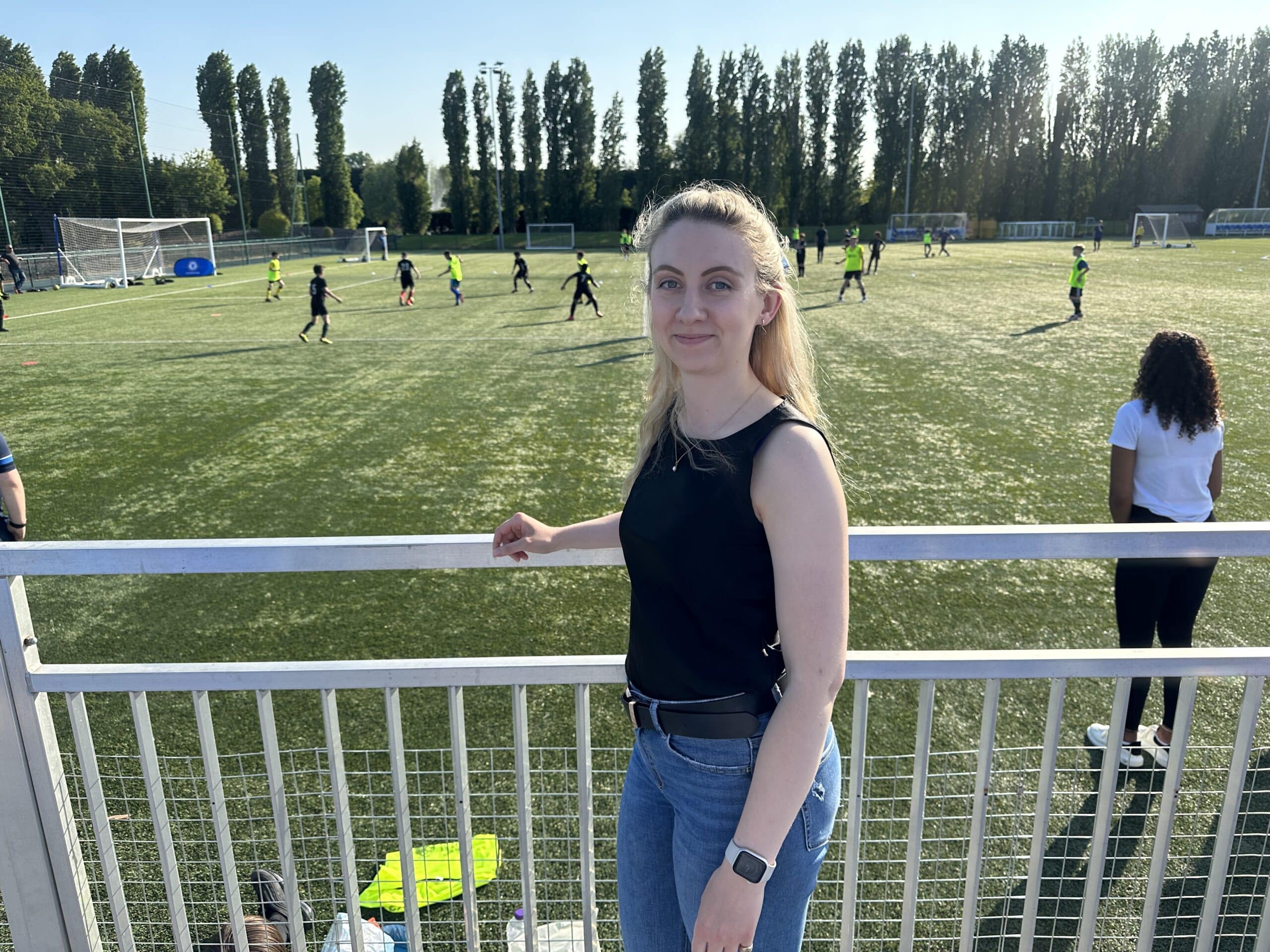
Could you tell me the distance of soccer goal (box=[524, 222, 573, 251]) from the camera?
6238 cm

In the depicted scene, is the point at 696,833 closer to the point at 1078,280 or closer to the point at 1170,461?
the point at 1170,461

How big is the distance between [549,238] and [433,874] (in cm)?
6661

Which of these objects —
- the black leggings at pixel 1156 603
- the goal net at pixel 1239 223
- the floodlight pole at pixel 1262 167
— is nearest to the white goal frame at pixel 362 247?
the black leggings at pixel 1156 603

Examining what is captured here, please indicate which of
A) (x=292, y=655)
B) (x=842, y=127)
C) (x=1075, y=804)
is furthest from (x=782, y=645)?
(x=842, y=127)

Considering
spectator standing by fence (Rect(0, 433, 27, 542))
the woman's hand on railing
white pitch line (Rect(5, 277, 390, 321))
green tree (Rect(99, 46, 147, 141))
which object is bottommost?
white pitch line (Rect(5, 277, 390, 321))

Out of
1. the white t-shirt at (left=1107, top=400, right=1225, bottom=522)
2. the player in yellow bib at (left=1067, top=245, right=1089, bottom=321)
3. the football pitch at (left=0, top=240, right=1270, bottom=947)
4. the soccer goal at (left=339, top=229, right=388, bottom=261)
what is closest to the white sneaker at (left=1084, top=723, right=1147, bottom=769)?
the football pitch at (left=0, top=240, right=1270, bottom=947)

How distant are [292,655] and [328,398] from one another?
7895 mm

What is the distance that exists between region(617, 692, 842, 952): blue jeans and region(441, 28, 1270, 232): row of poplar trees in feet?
238

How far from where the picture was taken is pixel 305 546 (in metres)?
1.74

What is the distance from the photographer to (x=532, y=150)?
7519 cm

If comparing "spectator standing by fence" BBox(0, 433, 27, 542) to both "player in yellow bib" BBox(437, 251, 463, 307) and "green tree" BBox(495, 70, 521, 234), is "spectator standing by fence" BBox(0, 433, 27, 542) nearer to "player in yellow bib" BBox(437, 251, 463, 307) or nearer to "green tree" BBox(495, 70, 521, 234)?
"player in yellow bib" BBox(437, 251, 463, 307)

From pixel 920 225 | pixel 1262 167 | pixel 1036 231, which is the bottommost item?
pixel 1036 231

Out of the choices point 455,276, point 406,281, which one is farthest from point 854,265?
point 406,281

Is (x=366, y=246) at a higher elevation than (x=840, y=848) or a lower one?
higher
